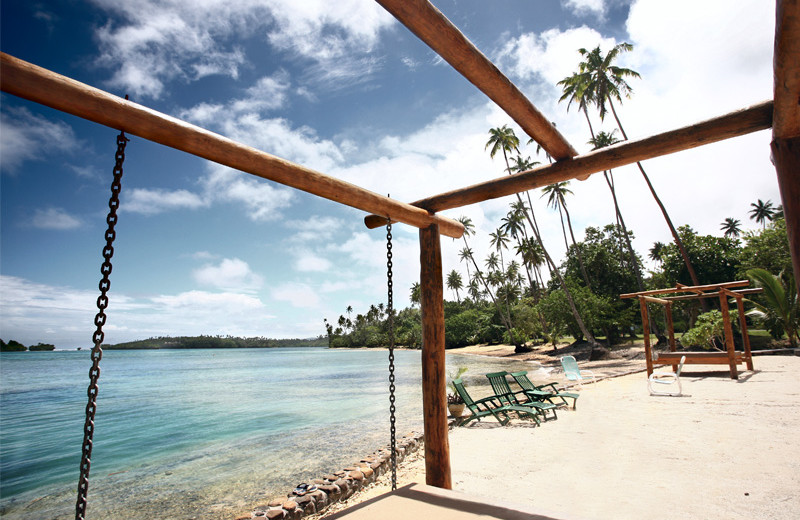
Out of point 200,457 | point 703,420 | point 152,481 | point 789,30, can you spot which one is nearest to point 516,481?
point 703,420

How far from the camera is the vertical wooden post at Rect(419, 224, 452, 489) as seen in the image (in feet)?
13.9

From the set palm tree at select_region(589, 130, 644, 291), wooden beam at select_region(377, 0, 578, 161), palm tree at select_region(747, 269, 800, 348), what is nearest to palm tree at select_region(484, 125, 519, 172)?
palm tree at select_region(589, 130, 644, 291)

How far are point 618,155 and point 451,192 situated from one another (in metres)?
1.73

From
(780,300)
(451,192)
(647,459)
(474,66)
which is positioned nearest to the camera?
(474,66)

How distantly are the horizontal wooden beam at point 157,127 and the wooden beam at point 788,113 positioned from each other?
3024 millimetres

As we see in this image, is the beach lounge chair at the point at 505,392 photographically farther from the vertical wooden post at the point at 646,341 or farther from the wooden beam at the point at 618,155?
the wooden beam at the point at 618,155

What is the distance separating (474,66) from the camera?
296cm

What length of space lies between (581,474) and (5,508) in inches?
412

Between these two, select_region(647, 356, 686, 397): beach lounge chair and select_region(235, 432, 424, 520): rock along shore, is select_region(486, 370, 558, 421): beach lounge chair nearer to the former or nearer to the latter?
select_region(235, 432, 424, 520): rock along shore

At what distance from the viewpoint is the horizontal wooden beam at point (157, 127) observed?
1979 mm

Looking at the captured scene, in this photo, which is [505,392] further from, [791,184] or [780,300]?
[780,300]

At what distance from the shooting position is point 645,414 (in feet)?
26.0

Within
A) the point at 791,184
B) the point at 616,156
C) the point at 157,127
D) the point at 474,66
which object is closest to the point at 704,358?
the point at 616,156

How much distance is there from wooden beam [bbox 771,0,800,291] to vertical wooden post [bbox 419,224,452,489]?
9.71ft
